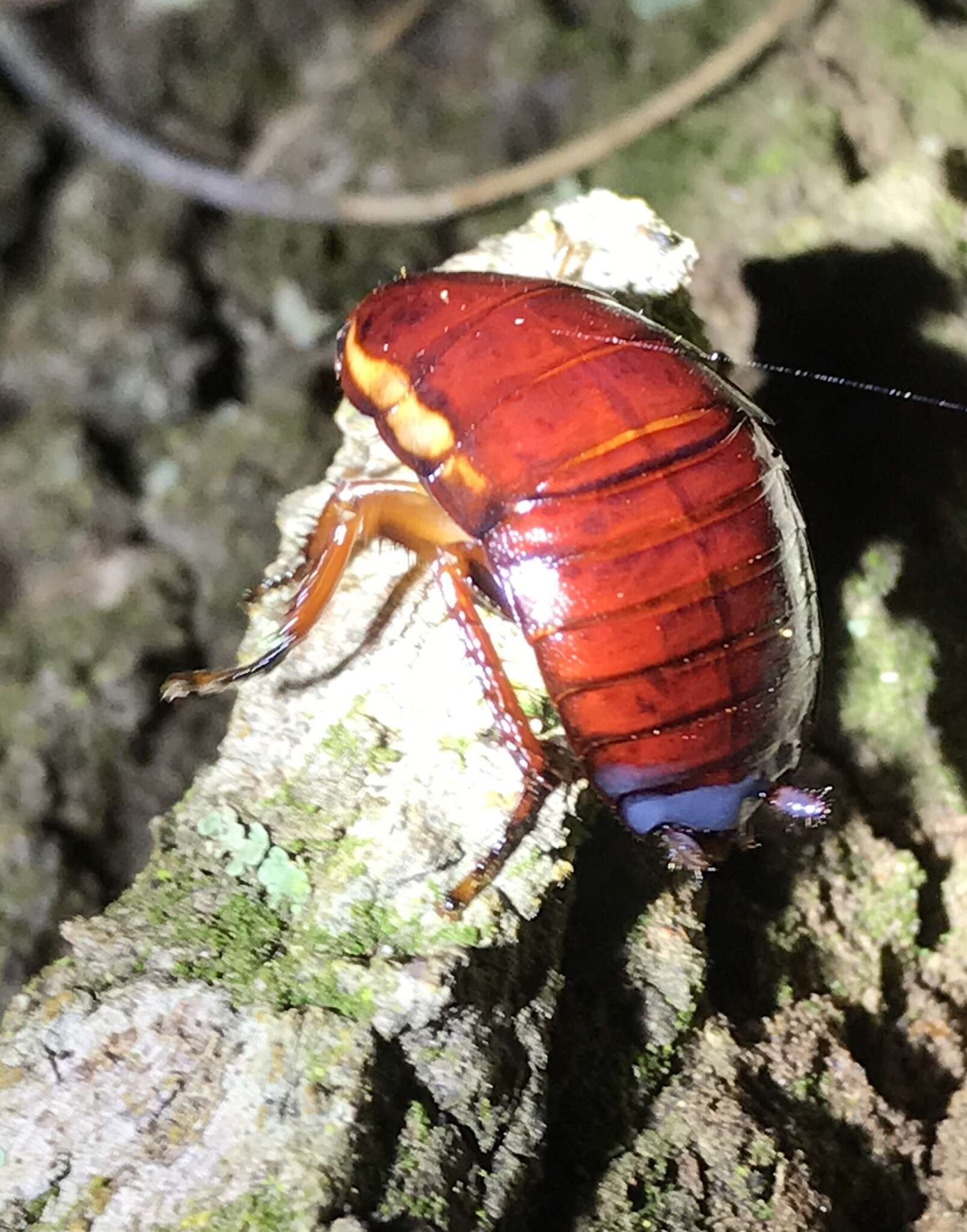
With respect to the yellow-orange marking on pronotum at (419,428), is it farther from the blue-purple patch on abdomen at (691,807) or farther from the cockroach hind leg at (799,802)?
the cockroach hind leg at (799,802)

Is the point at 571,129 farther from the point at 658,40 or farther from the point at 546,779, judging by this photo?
the point at 546,779

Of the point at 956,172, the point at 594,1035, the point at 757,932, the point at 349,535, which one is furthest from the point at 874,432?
the point at 594,1035

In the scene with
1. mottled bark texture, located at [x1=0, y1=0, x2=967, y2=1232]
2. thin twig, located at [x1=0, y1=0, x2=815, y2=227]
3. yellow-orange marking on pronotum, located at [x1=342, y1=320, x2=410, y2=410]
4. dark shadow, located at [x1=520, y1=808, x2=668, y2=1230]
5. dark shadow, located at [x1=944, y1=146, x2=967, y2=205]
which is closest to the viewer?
mottled bark texture, located at [x1=0, y1=0, x2=967, y2=1232]

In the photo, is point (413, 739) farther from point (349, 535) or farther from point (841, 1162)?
point (841, 1162)

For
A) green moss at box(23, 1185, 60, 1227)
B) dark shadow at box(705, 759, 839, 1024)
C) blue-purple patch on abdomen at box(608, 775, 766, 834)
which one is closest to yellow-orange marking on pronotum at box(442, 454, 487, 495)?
blue-purple patch on abdomen at box(608, 775, 766, 834)

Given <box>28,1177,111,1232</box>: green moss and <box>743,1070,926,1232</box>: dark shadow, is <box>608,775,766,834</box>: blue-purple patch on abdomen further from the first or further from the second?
<box>28,1177,111,1232</box>: green moss

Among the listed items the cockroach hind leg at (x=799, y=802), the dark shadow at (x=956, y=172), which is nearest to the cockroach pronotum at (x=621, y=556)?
the cockroach hind leg at (x=799, y=802)
